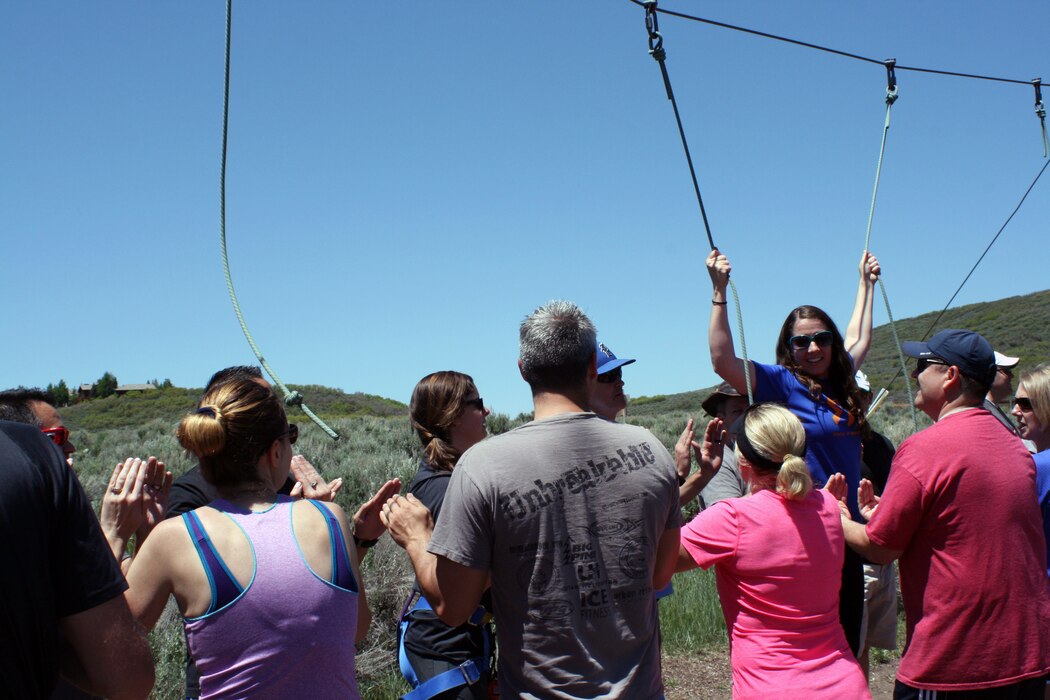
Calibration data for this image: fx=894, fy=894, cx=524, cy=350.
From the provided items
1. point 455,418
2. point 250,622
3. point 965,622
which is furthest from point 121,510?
point 965,622

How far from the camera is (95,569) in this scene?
6.01ft

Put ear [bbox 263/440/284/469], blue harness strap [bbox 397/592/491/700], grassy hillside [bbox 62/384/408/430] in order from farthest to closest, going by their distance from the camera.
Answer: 1. grassy hillside [bbox 62/384/408/430]
2. blue harness strap [bbox 397/592/491/700]
3. ear [bbox 263/440/284/469]

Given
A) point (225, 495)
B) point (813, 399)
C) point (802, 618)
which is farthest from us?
point (813, 399)

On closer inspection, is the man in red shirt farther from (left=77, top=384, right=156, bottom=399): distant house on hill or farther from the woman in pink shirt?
(left=77, top=384, right=156, bottom=399): distant house on hill

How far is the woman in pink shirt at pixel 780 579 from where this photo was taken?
3.07 m

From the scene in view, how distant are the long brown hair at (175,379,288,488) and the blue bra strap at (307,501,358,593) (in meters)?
0.23

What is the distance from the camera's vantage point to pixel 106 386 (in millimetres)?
39688

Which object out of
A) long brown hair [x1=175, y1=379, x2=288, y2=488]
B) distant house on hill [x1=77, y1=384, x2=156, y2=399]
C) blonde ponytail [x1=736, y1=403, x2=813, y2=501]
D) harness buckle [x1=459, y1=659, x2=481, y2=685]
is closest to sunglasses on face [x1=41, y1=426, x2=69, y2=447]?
long brown hair [x1=175, y1=379, x2=288, y2=488]

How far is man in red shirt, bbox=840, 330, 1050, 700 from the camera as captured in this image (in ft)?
10.7

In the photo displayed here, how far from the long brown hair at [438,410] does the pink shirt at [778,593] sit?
982mm

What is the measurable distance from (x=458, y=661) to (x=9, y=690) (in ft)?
6.20

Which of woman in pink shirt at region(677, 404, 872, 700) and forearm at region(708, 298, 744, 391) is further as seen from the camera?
forearm at region(708, 298, 744, 391)

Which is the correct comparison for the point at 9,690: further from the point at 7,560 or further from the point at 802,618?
the point at 802,618

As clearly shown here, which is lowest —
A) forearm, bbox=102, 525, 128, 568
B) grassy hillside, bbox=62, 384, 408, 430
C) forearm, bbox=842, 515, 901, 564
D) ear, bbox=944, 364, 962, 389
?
forearm, bbox=842, 515, 901, 564
